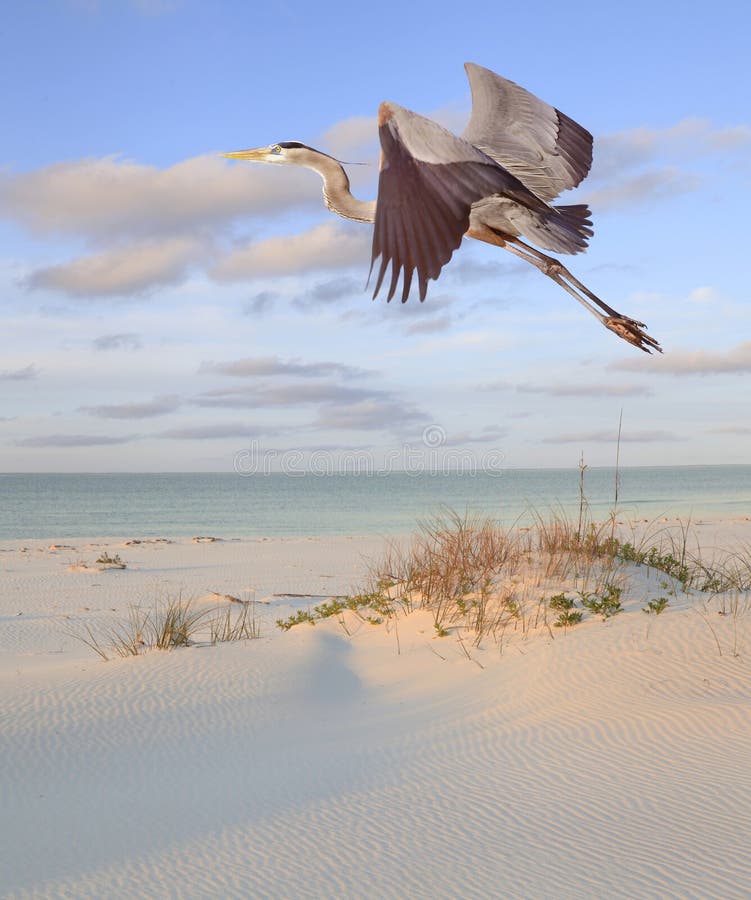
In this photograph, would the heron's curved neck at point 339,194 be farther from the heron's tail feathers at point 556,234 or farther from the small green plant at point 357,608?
the small green plant at point 357,608

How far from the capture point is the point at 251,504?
144 feet

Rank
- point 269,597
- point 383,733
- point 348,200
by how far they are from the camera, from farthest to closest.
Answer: point 269,597 → point 383,733 → point 348,200

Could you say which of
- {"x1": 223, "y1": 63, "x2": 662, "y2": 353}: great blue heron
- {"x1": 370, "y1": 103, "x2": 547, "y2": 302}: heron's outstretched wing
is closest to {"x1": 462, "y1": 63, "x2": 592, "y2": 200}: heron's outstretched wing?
{"x1": 223, "y1": 63, "x2": 662, "y2": 353}: great blue heron

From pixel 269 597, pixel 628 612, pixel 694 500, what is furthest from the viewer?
pixel 694 500

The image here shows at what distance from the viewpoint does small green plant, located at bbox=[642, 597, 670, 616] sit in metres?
6.67

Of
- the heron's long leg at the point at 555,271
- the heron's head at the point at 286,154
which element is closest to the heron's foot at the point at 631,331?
the heron's long leg at the point at 555,271

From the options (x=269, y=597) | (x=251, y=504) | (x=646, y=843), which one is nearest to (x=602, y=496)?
(x=251, y=504)

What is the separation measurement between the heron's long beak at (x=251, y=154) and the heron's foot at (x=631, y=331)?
2151mm

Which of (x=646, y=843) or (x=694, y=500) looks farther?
(x=694, y=500)

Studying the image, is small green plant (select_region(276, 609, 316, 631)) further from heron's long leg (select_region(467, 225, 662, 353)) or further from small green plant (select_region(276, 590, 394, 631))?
heron's long leg (select_region(467, 225, 662, 353))

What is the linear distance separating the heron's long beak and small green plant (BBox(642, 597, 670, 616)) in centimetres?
426

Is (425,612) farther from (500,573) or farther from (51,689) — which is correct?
(51,689)

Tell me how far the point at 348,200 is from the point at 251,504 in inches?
1597

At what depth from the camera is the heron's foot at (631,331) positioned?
3.68 m
